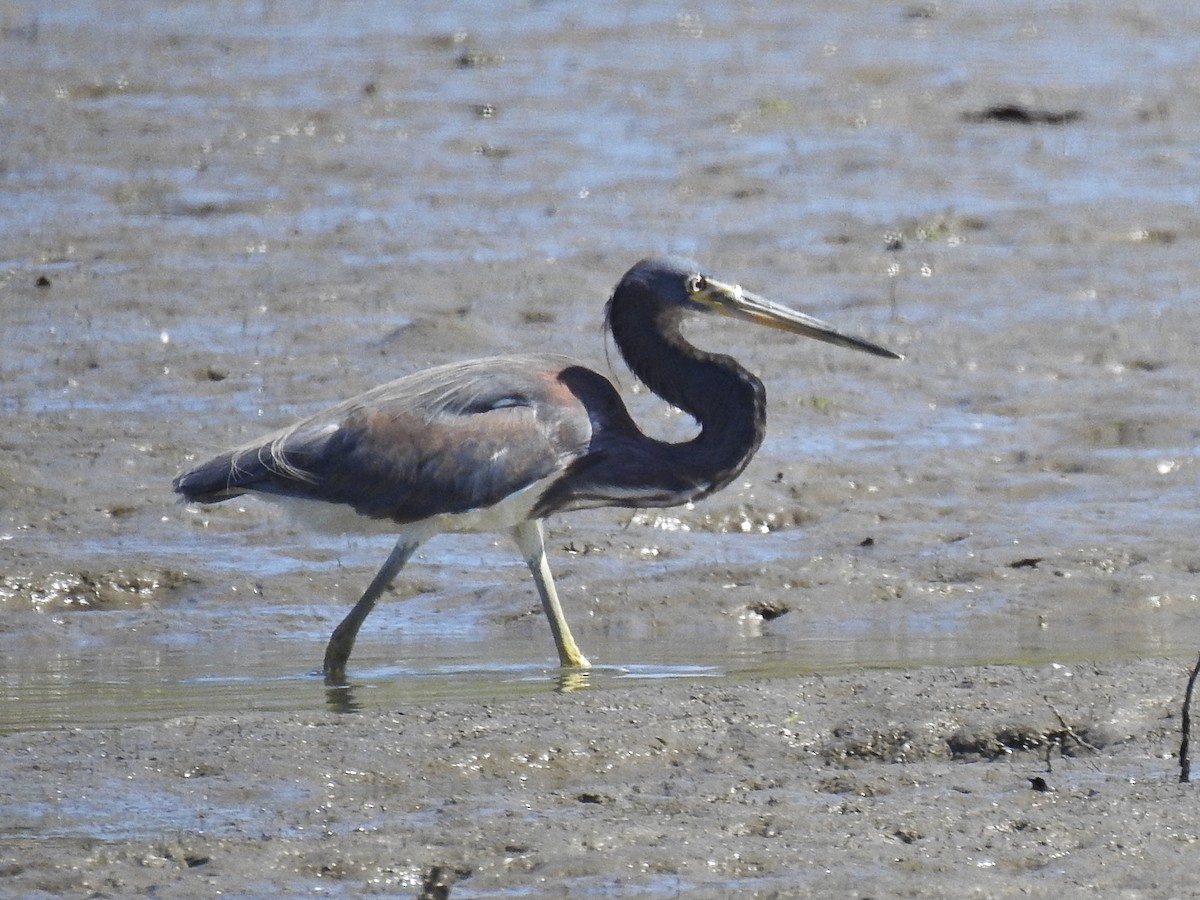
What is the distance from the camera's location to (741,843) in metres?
4.93

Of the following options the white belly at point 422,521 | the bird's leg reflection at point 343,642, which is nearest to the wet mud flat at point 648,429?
the bird's leg reflection at point 343,642

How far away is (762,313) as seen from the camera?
805cm

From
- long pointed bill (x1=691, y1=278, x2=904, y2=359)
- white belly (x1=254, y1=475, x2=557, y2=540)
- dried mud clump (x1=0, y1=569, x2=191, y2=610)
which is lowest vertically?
dried mud clump (x1=0, y1=569, x2=191, y2=610)

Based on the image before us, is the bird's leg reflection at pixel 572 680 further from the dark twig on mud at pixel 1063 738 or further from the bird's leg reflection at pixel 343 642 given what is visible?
the dark twig on mud at pixel 1063 738

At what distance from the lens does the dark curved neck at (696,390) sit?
770 cm

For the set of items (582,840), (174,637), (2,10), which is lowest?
(174,637)

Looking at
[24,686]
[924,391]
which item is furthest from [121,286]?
A: [24,686]

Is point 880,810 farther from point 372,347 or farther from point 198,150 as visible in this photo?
point 198,150

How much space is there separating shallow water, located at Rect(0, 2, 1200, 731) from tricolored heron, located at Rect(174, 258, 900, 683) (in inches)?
18.8

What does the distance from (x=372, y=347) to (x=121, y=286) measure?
5.75 ft

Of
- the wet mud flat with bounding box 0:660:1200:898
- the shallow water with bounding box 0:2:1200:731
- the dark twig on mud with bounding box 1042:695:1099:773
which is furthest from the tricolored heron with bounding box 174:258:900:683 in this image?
the dark twig on mud with bounding box 1042:695:1099:773

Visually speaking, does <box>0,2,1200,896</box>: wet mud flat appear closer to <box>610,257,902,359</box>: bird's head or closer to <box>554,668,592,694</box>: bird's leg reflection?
<box>554,668,592,694</box>: bird's leg reflection

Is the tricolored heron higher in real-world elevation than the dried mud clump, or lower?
higher

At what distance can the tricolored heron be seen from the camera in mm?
7484
